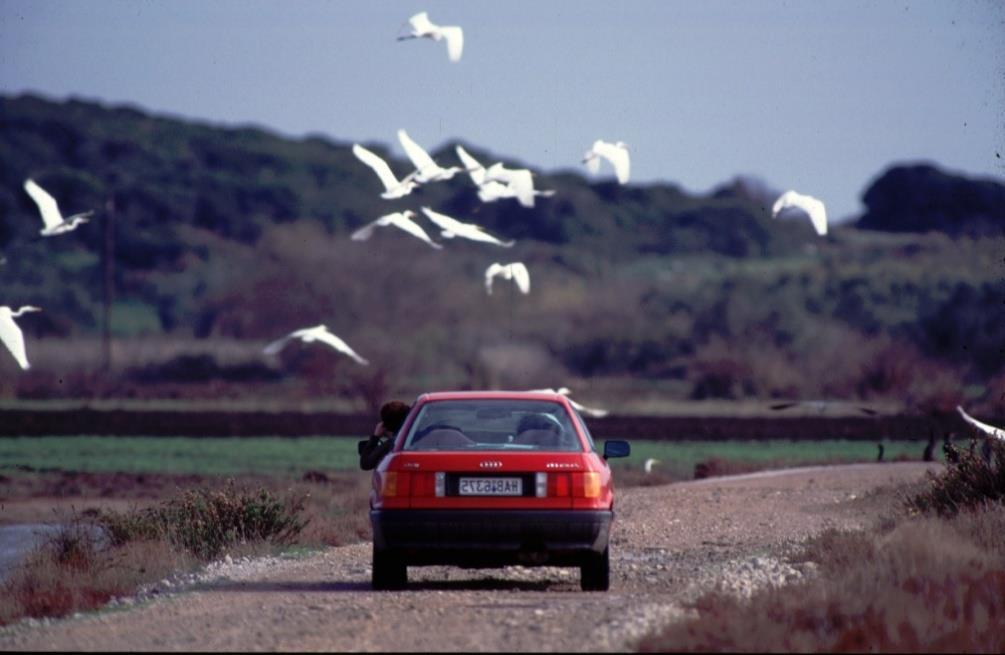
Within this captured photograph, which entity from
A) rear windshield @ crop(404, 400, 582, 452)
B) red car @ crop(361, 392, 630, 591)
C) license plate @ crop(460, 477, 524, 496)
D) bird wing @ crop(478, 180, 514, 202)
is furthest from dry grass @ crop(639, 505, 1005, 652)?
bird wing @ crop(478, 180, 514, 202)

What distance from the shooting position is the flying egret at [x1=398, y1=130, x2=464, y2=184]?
23.1 metres

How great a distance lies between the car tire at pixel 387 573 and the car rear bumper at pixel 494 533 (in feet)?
1.56

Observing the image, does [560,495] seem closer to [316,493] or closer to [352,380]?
[316,493]

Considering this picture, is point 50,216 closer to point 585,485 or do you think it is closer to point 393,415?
point 393,415

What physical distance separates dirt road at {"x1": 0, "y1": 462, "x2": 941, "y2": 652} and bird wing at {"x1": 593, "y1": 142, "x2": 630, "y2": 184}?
5.29 metres

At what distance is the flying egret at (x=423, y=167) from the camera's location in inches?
910

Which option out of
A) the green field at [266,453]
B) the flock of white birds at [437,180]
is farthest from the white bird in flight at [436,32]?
the green field at [266,453]

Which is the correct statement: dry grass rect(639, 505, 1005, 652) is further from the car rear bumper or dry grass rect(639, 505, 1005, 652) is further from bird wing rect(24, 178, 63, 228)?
bird wing rect(24, 178, 63, 228)

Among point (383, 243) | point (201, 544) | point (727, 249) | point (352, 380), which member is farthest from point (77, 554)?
point (727, 249)

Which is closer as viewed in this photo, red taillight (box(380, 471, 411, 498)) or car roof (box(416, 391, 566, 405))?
red taillight (box(380, 471, 411, 498))

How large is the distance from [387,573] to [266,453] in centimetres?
2842

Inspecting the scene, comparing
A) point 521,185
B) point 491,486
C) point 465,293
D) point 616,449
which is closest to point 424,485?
point 491,486

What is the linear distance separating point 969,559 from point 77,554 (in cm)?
874

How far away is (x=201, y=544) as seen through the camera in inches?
779
